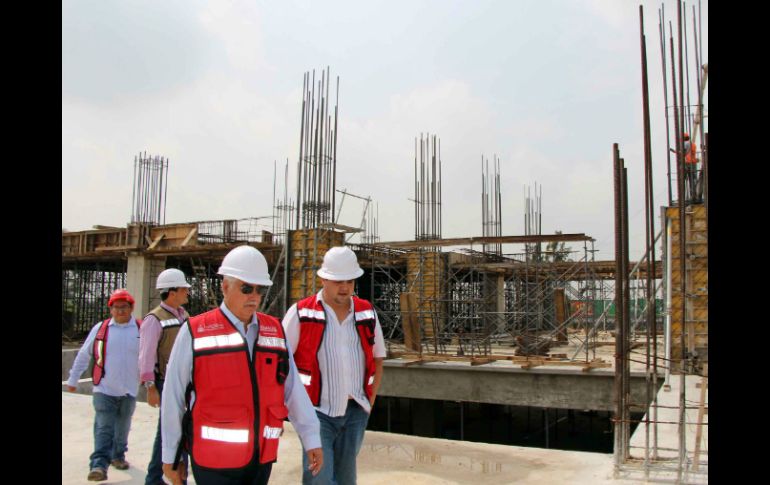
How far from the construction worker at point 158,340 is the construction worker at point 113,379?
1.82 feet

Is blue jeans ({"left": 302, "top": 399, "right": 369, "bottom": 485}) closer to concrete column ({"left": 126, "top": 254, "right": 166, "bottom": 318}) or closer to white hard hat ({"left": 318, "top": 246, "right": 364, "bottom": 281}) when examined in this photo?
white hard hat ({"left": 318, "top": 246, "right": 364, "bottom": 281})

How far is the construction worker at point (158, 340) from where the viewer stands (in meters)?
4.60

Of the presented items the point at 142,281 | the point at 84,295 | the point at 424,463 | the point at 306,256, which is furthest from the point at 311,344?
the point at 84,295

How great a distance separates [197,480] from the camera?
9.09 feet

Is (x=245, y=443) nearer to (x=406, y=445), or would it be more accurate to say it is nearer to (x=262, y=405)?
(x=262, y=405)

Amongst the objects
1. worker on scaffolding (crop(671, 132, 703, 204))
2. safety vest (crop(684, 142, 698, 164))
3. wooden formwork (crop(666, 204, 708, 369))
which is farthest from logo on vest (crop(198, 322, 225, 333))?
wooden formwork (crop(666, 204, 708, 369))

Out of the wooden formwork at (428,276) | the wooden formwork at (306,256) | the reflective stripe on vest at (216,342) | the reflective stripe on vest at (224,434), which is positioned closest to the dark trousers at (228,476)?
the reflective stripe on vest at (224,434)

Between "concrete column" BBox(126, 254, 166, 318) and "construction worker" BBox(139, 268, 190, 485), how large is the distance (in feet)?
54.0

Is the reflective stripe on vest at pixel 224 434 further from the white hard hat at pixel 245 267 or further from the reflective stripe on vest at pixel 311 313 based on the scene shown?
the reflective stripe on vest at pixel 311 313

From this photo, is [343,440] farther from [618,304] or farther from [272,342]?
[618,304]
